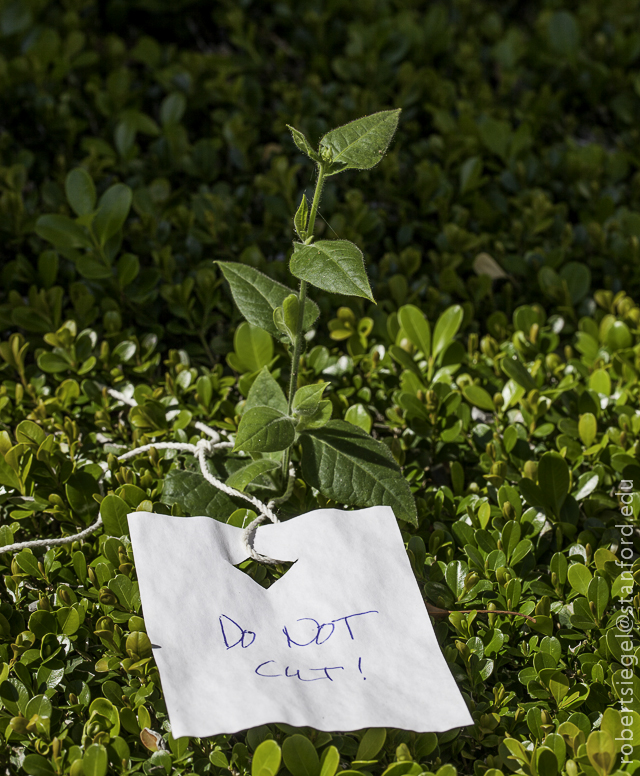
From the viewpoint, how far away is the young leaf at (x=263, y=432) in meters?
1.07

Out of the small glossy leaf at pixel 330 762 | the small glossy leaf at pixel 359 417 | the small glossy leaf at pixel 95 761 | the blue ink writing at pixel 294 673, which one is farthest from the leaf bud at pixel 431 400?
the small glossy leaf at pixel 95 761

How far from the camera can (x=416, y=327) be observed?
1586 millimetres

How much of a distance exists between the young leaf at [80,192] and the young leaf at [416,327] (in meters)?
0.80

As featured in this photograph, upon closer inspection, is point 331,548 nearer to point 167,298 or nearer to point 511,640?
point 511,640

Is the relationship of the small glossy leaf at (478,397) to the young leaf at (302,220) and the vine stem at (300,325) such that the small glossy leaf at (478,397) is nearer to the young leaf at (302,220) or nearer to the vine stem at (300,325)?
the vine stem at (300,325)

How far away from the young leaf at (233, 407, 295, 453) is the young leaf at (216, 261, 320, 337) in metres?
0.15

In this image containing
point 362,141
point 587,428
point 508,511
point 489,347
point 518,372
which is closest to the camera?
point 362,141

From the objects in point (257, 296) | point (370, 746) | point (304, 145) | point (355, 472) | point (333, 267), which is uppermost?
point (304, 145)

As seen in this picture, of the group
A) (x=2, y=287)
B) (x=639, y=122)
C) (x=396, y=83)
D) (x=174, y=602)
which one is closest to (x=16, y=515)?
(x=174, y=602)

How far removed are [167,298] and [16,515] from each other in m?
0.66

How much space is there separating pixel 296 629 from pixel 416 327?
2.60 feet

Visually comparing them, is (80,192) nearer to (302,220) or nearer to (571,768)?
(302,220)

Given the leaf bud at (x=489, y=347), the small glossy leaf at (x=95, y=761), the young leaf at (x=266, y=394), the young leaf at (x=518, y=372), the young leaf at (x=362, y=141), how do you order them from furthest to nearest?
the leaf bud at (x=489, y=347), the young leaf at (x=518, y=372), the young leaf at (x=266, y=394), the young leaf at (x=362, y=141), the small glossy leaf at (x=95, y=761)

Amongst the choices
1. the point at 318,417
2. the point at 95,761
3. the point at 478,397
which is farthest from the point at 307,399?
the point at 95,761
